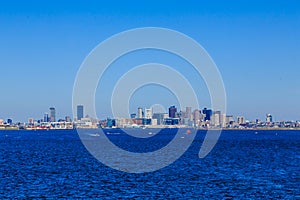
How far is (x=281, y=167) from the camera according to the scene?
89.1m

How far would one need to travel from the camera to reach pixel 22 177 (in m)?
73.0

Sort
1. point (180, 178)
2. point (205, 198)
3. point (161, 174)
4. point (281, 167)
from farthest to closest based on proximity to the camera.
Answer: point (281, 167) → point (161, 174) → point (180, 178) → point (205, 198)

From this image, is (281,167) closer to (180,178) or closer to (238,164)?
(238,164)

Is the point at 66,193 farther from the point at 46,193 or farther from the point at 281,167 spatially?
the point at 281,167

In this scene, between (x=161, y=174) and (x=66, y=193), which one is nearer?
(x=66, y=193)

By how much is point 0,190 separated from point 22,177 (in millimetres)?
12387

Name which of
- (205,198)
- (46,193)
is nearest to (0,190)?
(46,193)

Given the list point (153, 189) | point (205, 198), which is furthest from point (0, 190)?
point (205, 198)

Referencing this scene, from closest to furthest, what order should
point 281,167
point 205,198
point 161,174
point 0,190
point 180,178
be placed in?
point 205,198, point 0,190, point 180,178, point 161,174, point 281,167

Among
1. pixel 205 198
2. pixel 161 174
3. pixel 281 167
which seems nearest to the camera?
pixel 205 198

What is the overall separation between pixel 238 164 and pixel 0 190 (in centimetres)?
4649

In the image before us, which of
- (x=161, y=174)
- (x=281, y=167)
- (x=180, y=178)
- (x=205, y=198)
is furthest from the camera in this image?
(x=281, y=167)

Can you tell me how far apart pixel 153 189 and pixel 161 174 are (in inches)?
595

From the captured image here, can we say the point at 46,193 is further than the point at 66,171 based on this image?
No
